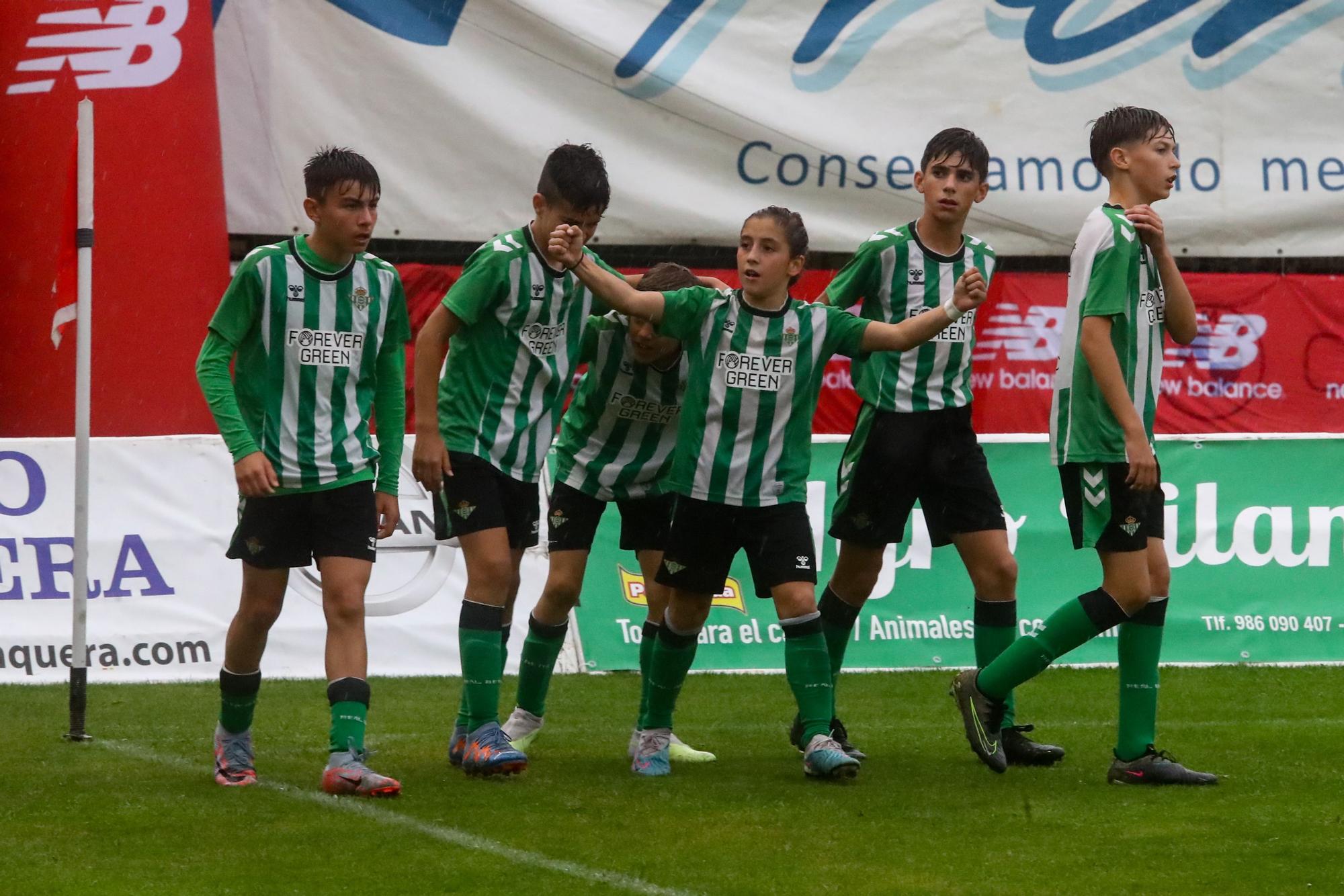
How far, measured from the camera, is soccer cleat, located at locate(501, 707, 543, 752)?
6.14m

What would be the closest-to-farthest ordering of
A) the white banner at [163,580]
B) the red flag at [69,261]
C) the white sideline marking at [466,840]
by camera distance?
the white sideline marking at [466,840] → the red flag at [69,261] → the white banner at [163,580]

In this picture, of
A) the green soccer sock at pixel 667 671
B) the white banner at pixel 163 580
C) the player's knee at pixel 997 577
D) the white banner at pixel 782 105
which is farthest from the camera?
the white banner at pixel 782 105

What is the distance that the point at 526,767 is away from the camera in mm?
5609

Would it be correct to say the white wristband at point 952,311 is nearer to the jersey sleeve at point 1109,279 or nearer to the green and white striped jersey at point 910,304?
the jersey sleeve at point 1109,279

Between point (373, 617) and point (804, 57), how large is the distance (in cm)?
588

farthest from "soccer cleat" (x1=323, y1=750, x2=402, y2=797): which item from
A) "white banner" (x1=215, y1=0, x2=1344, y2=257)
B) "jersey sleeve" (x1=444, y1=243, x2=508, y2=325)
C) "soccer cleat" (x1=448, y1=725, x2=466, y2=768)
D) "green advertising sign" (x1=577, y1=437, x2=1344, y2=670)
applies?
"white banner" (x1=215, y1=0, x2=1344, y2=257)

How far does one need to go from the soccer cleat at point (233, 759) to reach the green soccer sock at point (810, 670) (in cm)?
168

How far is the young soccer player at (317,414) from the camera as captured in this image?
5121 mm

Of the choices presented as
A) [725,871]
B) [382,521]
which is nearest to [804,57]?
[382,521]

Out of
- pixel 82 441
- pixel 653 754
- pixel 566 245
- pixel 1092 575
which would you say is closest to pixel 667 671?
pixel 653 754

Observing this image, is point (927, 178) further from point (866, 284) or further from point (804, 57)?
point (804, 57)

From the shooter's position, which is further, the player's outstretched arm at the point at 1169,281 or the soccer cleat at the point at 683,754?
the soccer cleat at the point at 683,754

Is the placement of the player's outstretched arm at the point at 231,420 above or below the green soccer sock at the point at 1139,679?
above

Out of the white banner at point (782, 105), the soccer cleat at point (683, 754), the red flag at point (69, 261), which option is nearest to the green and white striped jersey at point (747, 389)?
the soccer cleat at point (683, 754)
